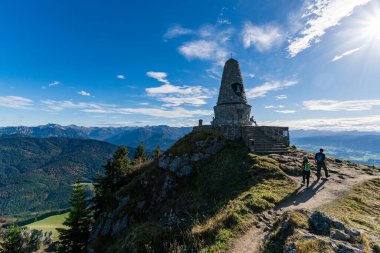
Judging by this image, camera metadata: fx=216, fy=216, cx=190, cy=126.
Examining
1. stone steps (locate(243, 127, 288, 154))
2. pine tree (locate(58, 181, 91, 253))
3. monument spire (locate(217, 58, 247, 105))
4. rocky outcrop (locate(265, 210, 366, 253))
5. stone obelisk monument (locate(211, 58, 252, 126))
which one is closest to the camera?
rocky outcrop (locate(265, 210, 366, 253))

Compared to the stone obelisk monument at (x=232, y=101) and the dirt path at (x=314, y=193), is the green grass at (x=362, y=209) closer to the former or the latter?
the dirt path at (x=314, y=193)

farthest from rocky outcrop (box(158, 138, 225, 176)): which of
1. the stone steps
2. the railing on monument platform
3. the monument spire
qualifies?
the monument spire

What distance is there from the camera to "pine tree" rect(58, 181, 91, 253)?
103 feet

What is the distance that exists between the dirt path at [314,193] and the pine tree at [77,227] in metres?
28.8

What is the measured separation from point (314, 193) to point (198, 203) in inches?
374

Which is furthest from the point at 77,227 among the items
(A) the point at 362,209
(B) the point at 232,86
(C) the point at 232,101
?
(A) the point at 362,209

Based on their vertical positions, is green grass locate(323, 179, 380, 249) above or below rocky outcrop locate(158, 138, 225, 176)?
below

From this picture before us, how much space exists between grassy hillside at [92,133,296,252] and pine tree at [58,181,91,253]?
446 cm

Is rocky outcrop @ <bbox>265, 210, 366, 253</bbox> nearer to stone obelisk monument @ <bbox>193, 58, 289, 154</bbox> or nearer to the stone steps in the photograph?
the stone steps

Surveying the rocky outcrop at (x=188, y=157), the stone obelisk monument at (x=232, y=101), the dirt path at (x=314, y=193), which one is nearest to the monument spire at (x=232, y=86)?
the stone obelisk monument at (x=232, y=101)

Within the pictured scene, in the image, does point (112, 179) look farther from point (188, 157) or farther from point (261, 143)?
point (261, 143)

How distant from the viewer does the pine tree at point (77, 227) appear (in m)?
31.3

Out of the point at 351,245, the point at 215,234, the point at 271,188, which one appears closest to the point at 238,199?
the point at 271,188

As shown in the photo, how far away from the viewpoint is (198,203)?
19.6 meters
